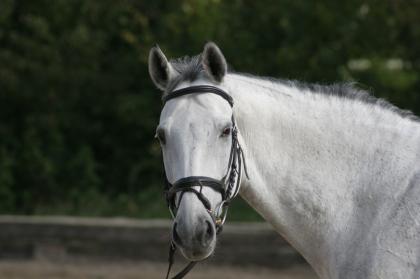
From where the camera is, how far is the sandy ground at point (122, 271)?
9.46m

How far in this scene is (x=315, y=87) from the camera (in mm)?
3887

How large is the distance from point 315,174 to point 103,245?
734cm

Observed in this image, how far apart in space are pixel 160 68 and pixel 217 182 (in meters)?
0.64

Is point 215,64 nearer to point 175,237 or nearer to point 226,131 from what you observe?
point 226,131

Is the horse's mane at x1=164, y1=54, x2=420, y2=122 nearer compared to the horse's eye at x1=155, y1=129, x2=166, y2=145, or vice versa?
the horse's eye at x1=155, y1=129, x2=166, y2=145

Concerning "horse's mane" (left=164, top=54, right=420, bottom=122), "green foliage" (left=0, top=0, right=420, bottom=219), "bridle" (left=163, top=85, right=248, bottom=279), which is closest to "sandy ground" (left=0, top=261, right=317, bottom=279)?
"green foliage" (left=0, top=0, right=420, bottom=219)

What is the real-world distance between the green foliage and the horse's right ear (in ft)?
28.7

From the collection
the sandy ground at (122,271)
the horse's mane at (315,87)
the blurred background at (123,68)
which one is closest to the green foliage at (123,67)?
the blurred background at (123,68)

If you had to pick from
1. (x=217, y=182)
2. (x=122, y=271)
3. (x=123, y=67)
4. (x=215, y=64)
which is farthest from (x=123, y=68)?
(x=217, y=182)

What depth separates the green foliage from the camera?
42.7 feet

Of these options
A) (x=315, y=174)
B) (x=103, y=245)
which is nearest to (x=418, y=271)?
(x=315, y=174)

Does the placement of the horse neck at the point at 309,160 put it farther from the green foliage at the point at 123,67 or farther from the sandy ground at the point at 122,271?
the green foliage at the point at 123,67

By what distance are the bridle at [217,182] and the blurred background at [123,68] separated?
28.8 feet

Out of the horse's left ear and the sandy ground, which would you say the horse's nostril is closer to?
the horse's left ear
